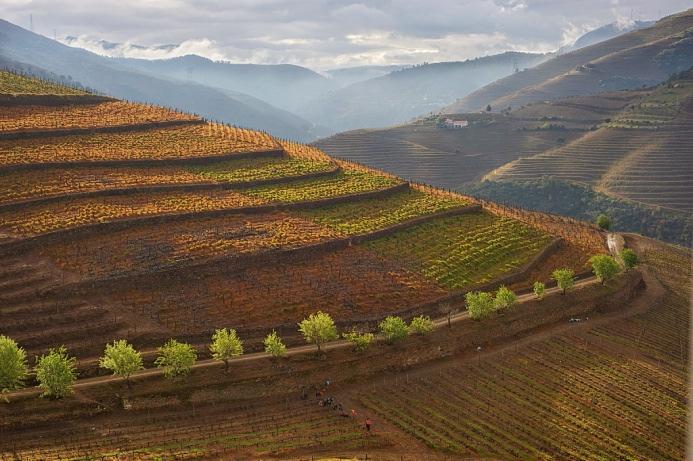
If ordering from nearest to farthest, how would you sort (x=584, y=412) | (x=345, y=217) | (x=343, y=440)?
(x=343, y=440)
(x=584, y=412)
(x=345, y=217)

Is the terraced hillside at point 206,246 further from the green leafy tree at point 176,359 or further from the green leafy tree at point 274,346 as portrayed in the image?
the green leafy tree at point 274,346

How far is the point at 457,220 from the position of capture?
112125 mm

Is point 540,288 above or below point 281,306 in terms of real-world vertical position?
above

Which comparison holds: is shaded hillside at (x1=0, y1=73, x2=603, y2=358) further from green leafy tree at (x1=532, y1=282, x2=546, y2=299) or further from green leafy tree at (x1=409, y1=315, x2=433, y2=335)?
green leafy tree at (x1=532, y1=282, x2=546, y2=299)

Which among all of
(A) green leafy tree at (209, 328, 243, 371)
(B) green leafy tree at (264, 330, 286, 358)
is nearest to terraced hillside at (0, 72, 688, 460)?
(B) green leafy tree at (264, 330, 286, 358)

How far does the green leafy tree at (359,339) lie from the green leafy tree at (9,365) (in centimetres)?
3420

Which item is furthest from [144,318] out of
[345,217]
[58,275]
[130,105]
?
[130,105]

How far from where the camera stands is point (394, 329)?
71688 millimetres

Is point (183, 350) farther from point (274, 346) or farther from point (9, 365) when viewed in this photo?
point (9, 365)

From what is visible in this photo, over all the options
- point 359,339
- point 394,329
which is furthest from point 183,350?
point 394,329

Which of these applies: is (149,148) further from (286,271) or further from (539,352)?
(539,352)

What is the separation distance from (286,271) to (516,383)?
33.7 meters

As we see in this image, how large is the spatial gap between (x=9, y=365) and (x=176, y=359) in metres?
14.8

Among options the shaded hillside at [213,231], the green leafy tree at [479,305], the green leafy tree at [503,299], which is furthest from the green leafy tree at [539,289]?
the green leafy tree at [479,305]
